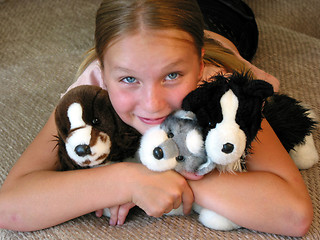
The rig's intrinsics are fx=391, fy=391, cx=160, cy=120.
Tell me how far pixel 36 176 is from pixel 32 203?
69mm

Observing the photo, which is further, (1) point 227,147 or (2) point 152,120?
(2) point 152,120

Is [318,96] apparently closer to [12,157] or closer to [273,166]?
[273,166]

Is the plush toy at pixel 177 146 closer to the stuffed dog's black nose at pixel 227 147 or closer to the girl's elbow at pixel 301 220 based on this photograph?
the stuffed dog's black nose at pixel 227 147

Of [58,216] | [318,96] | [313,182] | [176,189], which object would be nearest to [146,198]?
[176,189]

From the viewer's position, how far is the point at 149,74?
0.77 metres

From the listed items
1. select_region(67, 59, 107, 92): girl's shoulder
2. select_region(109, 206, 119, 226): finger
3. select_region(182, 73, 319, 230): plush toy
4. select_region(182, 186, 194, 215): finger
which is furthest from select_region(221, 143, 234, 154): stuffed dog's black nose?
select_region(67, 59, 107, 92): girl's shoulder

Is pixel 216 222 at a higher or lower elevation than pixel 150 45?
lower

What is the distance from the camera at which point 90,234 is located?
0.83 m

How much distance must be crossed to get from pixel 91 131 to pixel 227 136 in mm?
262

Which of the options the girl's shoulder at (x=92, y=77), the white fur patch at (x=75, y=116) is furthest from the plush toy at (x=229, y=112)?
the girl's shoulder at (x=92, y=77)

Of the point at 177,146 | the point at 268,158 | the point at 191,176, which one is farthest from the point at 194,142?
the point at 268,158

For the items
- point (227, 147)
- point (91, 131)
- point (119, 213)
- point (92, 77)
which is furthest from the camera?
point (92, 77)

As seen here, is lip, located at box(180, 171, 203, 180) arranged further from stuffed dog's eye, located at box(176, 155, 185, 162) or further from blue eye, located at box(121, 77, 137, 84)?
blue eye, located at box(121, 77, 137, 84)

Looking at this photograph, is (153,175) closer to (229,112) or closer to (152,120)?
(152,120)
